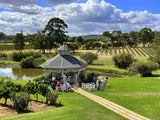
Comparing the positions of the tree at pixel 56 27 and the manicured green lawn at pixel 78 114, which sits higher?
the tree at pixel 56 27

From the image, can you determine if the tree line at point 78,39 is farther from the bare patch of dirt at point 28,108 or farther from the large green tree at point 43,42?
the bare patch of dirt at point 28,108

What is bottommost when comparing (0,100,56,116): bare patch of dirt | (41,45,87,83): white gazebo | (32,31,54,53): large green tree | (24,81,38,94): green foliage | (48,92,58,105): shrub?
(0,100,56,116): bare patch of dirt

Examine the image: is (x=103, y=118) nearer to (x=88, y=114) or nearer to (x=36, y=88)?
(x=88, y=114)

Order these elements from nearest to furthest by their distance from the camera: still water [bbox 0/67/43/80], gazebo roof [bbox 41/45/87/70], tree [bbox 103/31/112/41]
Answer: gazebo roof [bbox 41/45/87/70], still water [bbox 0/67/43/80], tree [bbox 103/31/112/41]

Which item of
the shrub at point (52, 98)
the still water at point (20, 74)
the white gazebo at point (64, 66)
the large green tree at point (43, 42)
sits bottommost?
the still water at point (20, 74)

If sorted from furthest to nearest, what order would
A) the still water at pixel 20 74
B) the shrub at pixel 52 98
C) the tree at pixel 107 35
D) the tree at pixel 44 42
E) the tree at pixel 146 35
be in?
the tree at pixel 107 35 → the tree at pixel 146 35 → the tree at pixel 44 42 → the still water at pixel 20 74 → the shrub at pixel 52 98

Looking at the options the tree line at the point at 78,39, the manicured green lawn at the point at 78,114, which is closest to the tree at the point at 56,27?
the tree line at the point at 78,39

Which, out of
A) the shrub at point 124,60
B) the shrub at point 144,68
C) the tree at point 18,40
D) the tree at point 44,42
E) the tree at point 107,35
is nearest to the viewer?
the shrub at point 144,68

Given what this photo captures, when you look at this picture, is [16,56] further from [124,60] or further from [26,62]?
[124,60]

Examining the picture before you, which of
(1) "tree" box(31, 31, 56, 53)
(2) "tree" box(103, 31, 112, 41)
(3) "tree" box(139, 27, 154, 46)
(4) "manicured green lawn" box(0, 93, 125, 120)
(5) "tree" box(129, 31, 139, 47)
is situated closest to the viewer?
(4) "manicured green lawn" box(0, 93, 125, 120)

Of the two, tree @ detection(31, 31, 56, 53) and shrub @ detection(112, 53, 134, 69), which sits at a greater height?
tree @ detection(31, 31, 56, 53)

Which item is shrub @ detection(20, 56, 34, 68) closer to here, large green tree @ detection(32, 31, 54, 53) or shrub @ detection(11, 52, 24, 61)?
shrub @ detection(11, 52, 24, 61)

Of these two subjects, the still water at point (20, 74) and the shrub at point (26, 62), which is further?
the shrub at point (26, 62)

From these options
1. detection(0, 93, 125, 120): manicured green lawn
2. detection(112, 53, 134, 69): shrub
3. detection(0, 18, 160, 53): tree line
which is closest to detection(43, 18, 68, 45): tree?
detection(0, 18, 160, 53): tree line
